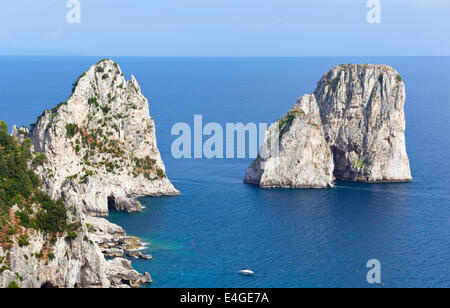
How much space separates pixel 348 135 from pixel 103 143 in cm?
5397

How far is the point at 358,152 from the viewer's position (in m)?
148

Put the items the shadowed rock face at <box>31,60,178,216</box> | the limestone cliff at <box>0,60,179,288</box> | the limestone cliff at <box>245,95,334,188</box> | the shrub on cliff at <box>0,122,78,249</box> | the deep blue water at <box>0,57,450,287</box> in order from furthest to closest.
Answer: the limestone cliff at <box>245,95,334,188</box> → the shadowed rock face at <box>31,60,178,216</box> → the deep blue water at <box>0,57,450,287</box> → the limestone cliff at <box>0,60,179,288</box> → the shrub on cliff at <box>0,122,78,249</box>

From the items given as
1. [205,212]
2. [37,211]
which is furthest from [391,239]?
[37,211]

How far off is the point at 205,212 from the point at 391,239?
107 feet

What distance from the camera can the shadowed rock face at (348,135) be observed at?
141 m

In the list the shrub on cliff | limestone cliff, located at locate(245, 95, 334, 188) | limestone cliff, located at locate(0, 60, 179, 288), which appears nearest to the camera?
the shrub on cliff

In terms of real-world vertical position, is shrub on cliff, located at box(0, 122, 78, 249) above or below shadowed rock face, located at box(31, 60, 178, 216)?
below

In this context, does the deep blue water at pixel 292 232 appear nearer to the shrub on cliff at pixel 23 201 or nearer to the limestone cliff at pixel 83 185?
the limestone cliff at pixel 83 185

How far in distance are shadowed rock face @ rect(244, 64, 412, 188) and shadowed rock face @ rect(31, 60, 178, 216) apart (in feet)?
83.4

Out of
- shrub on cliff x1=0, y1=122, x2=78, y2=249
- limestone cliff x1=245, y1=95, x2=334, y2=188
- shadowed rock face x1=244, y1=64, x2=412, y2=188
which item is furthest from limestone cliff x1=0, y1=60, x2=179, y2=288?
shadowed rock face x1=244, y1=64, x2=412, y2=188

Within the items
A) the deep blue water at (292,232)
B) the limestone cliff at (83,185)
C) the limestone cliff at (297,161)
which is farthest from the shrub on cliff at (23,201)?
the limestone cliff at (297,161)

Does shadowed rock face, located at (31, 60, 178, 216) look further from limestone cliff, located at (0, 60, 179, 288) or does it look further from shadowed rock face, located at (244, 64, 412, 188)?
shadowed rock face, located at (244, 64, 412, 188)

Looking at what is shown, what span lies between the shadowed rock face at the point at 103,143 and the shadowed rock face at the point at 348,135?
25431 mm

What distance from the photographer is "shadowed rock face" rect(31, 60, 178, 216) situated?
117375 mm
